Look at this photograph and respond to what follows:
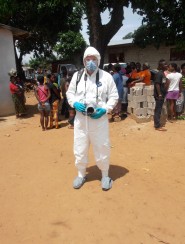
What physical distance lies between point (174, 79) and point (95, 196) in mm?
4688

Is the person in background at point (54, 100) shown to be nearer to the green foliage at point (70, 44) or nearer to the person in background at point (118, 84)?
the person in background at point (118, 84)

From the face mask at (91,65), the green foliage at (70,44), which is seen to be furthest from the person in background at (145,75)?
the green foliage at (70,44)

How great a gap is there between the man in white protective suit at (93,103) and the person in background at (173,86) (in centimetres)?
389

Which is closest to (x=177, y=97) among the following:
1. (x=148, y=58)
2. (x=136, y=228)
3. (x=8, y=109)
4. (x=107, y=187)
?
(x=107, y=187)

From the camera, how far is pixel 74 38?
24625mm

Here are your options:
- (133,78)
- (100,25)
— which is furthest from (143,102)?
(100,25)

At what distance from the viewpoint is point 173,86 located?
7219 mm

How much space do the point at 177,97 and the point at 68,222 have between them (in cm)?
533

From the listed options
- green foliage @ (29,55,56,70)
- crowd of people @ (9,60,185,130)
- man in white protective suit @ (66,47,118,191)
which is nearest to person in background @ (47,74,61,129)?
crowd of people @ (9,60,185,130)

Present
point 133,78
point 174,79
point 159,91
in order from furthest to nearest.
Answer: point 133,78
point 174,79
point 159,91

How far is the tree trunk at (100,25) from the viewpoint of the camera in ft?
31.2

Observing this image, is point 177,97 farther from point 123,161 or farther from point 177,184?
point 177,184

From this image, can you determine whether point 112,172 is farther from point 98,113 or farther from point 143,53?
point 143,53

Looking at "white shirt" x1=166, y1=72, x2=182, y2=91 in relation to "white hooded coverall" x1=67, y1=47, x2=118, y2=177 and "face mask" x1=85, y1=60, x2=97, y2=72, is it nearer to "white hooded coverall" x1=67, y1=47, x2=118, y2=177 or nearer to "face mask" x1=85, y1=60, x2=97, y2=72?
"white hooded coverall" x1=67, y1=47, x2=118, y2=177
